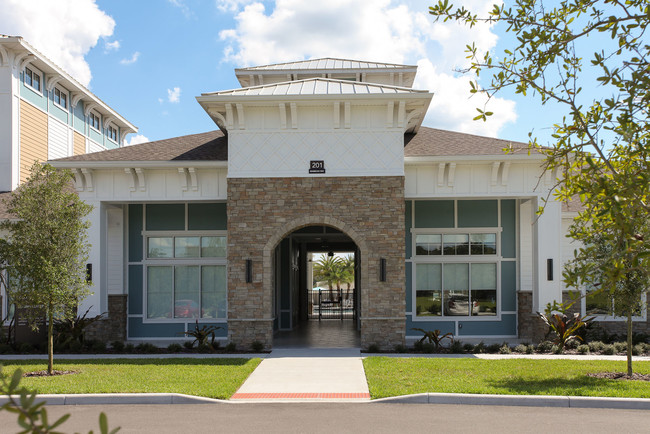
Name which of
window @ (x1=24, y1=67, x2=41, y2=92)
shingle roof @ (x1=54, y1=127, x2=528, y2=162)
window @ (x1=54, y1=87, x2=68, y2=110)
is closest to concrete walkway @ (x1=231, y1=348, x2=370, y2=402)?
shingle roof @ (x1=54, y1=127, x2=528, y2=162)

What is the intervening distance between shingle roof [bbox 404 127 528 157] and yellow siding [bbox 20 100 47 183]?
14.0 meters

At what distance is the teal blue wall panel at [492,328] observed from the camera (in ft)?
60.1

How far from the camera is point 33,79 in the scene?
81.9ft

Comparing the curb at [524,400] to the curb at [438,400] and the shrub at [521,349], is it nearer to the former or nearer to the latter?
the curb at [438,400]

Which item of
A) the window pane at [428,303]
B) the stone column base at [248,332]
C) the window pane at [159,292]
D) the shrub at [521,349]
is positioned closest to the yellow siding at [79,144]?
the window pane at [159,292]

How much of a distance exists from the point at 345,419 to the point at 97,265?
34.5 feet

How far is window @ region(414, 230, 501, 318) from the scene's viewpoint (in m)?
18.4

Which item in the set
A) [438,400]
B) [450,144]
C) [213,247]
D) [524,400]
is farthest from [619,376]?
[213,247]

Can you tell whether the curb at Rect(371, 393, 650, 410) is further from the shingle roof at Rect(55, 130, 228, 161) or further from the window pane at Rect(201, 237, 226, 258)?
the window pane at Rect(201, 237, 226, 258)

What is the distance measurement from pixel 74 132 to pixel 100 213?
13235 mm

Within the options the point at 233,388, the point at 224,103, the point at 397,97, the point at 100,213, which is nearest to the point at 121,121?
the point at 100,213

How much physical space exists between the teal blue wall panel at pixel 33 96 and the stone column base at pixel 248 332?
45.5 feet

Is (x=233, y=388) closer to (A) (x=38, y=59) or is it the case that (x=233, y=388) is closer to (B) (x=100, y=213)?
(B) (x=100, y=213)

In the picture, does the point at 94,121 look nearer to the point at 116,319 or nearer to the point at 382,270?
the point at 116,319
